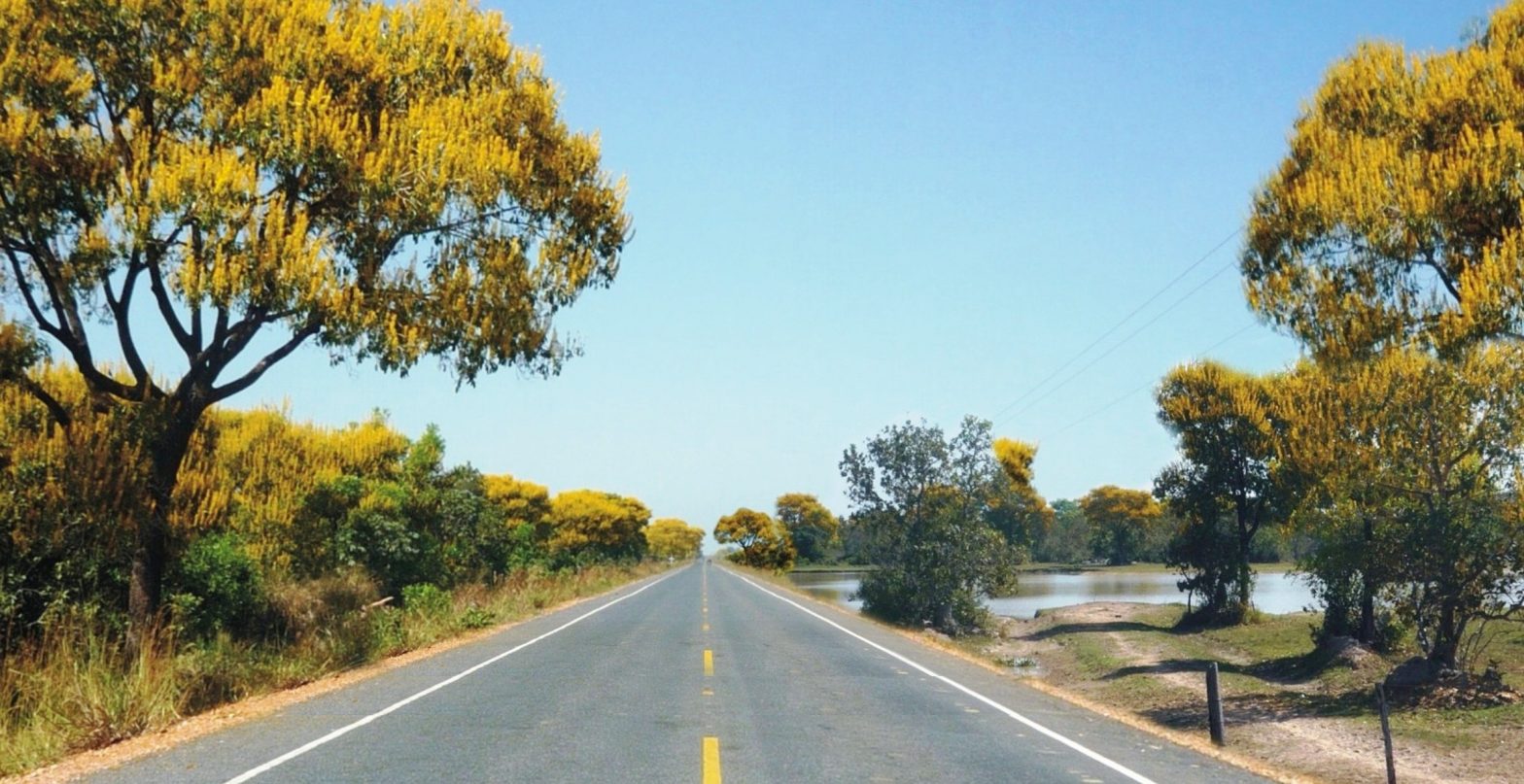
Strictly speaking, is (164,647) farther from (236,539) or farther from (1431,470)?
(1431,470)

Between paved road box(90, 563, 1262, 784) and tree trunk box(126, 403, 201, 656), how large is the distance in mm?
3022

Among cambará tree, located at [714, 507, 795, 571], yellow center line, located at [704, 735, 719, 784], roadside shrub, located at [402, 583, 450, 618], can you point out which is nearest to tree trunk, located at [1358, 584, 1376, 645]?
yellow center line, located at [704, 735, 719, 784]

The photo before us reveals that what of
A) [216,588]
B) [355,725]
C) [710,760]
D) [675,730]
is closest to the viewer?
[710,760]

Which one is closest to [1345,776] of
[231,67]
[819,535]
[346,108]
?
[346,108]

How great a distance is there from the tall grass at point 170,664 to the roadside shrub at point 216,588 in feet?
1.35

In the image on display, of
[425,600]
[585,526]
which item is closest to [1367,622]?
[425,600]

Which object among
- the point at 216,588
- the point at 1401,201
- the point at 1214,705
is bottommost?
the point at 1214,705

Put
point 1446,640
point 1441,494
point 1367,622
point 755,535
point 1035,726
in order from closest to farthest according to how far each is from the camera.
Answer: point 1035,726
point 1446,640
point 1441,494
point 1367,622
point 755,535

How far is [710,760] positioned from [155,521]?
9.90m

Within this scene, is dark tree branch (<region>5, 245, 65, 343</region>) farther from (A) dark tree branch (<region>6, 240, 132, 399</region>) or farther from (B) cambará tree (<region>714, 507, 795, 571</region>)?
(B) cambará tree (<region>714, 507, 795, 571</region>)

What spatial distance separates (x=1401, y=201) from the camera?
530 inches

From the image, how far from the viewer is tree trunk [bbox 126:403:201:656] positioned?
14914 millimetres

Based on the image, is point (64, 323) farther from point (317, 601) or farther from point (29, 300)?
point (317, 601)

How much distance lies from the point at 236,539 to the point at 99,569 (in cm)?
448
